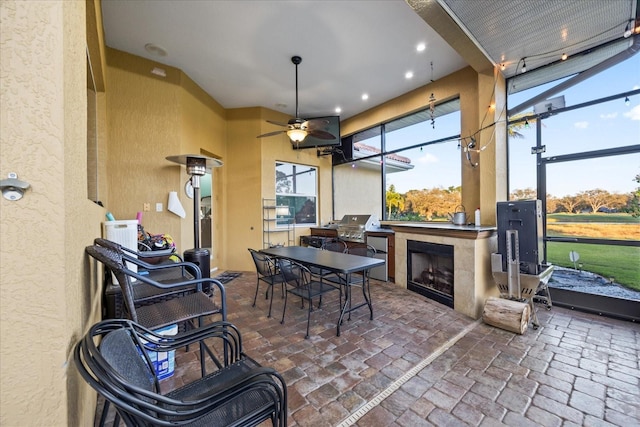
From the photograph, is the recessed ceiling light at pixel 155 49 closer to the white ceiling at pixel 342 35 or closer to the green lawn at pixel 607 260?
the white ceiling at pixel 342 35

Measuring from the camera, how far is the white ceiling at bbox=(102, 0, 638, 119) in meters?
2.39

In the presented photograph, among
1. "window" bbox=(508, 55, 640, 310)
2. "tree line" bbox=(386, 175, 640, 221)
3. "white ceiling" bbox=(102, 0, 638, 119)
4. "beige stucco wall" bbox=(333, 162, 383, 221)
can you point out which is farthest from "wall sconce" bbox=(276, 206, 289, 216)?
"window" bbox=(508, 55, 640, 310)

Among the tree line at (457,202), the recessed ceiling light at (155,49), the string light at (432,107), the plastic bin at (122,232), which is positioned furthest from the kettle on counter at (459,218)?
the recessed ceiling light at (155,49)

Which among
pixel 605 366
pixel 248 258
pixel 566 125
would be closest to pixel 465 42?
pixel 566 125

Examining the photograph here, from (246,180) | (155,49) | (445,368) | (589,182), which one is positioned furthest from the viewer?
(246,180)

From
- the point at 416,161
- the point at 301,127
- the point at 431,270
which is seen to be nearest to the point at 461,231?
the point at 431,270

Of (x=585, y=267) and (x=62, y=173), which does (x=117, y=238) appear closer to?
(x=62, y=173)

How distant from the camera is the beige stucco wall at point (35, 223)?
0.72 m

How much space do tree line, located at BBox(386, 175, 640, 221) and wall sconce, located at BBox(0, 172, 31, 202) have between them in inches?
179

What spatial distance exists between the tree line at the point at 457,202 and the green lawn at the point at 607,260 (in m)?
0.44

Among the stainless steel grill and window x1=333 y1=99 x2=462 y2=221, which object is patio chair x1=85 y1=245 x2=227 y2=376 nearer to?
the stainless steel grill

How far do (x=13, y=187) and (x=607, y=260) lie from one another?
498 cm

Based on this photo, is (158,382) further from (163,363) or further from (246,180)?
(246,180)

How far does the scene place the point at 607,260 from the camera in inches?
117
